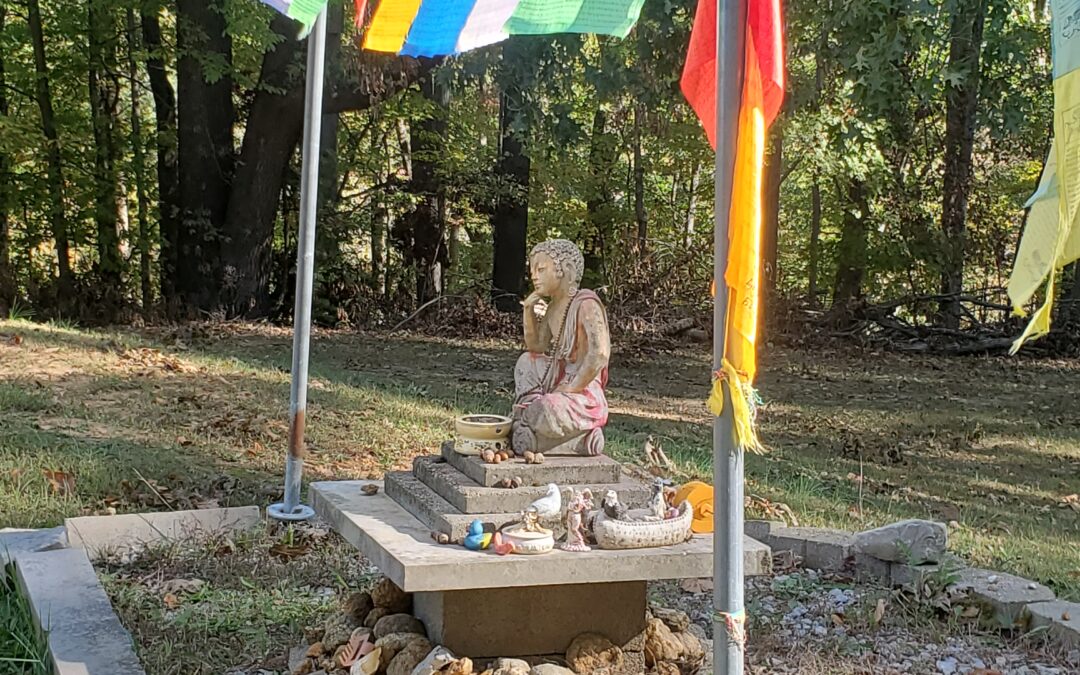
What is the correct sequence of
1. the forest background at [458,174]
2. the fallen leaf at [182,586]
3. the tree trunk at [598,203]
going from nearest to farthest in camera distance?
the fallen leaf at [182,586]
the forest background at [458,174]
the tree trunk at [598,203]

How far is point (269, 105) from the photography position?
12.5 meters

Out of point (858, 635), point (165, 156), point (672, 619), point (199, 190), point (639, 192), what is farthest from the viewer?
point (639, 192)

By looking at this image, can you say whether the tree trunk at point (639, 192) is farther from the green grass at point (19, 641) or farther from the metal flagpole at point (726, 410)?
the metal flagpole at point (726, 410)

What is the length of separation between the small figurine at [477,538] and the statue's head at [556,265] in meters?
0.93

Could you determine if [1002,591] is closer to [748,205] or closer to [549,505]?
[549,505]

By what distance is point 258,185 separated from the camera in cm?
1279

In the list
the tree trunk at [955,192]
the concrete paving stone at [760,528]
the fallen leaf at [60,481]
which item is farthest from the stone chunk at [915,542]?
the tree trunk at [955,192]

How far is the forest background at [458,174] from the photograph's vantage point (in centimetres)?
1143

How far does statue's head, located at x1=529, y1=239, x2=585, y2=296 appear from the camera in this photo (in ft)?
12.3

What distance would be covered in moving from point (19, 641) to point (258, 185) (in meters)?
9.57

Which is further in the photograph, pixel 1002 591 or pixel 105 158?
pixel 105 158

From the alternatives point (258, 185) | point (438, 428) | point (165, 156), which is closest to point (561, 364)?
point (438, 428)

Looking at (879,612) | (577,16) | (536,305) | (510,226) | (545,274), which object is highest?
(510,226)

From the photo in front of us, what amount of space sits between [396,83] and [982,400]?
23.1ft
